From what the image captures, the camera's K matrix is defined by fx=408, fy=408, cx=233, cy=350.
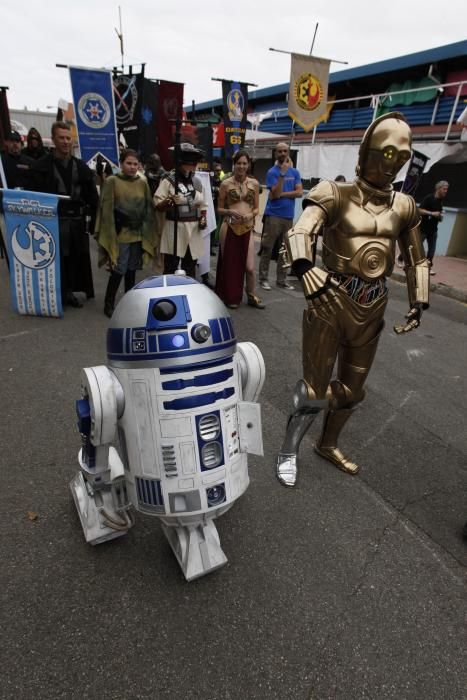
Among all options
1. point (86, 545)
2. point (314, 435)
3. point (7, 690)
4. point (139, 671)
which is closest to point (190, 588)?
point (139, 671)

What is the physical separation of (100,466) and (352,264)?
152 centimetres

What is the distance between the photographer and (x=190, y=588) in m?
1.75

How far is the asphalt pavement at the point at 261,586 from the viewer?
1.44 meters

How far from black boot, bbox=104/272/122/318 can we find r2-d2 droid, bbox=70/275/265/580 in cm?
328

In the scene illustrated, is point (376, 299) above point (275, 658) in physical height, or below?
above

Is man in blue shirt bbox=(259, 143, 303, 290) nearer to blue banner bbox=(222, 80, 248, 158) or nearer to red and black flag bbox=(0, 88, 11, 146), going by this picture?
red and black flag bbox=(0, 88, 11, 146)

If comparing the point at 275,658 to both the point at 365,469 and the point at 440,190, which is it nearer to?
the point at 365,469

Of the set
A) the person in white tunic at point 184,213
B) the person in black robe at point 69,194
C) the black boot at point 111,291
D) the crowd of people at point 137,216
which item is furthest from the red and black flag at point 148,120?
the black boot at point 111,291

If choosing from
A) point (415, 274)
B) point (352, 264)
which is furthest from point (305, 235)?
point (415, 274)

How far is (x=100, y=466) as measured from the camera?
1751 millimetres

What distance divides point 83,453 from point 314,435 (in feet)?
5.77

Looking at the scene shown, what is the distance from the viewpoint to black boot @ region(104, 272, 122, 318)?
4.66 meters

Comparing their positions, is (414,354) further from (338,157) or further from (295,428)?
(338,157)

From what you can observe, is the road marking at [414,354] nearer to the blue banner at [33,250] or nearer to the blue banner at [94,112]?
the blue banner at [33,250]
